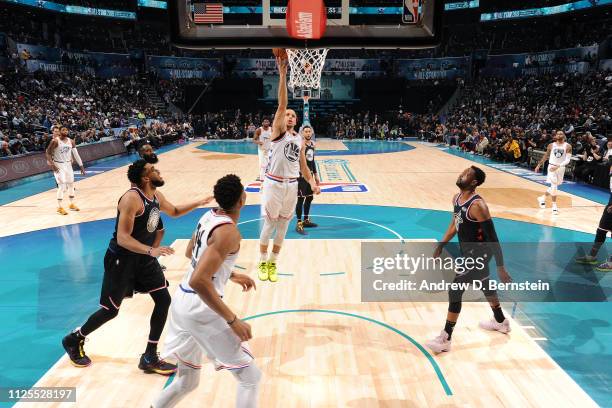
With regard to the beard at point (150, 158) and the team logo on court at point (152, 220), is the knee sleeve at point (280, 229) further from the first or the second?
the team logo on court at point (152, 220)

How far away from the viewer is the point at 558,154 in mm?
10094

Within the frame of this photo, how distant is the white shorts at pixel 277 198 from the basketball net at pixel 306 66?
16.3ft

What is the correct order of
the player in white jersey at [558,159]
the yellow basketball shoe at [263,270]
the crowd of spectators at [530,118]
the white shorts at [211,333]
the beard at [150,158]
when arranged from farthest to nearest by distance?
the crowd of spectators at [530,118]
the player in white jersey at [558,159]
the yellow basketball shoe at [263,270]
the beard at [150,158]
the white shorts at [211,333]

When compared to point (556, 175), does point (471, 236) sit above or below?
above

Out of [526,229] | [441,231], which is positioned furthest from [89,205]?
[526,229]

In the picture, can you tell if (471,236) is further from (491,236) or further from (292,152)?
(292,152)

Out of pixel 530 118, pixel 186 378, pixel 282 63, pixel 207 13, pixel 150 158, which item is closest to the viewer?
pixel 186 378

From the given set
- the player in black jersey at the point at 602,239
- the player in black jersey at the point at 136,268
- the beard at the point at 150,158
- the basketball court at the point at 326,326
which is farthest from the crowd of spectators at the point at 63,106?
the player in black jersey at the point at 602,239

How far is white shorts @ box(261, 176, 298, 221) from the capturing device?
229 inches

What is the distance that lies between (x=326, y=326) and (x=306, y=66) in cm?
897

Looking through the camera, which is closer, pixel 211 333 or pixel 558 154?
pixel 211 333

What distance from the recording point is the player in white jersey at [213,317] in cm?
270

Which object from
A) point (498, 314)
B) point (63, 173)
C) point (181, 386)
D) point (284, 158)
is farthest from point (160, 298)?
point (63, 173)

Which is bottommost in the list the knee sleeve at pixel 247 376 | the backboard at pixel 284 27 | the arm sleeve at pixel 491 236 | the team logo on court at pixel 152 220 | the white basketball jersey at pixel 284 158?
the knee sleeve at pixel 247 376
